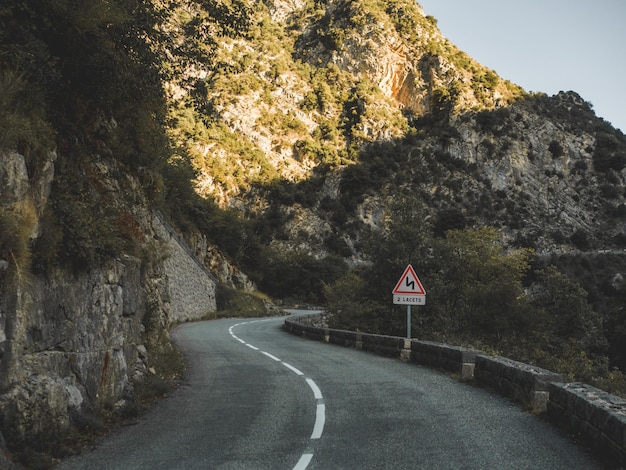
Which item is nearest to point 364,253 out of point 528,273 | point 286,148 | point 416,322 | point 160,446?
point 416,322

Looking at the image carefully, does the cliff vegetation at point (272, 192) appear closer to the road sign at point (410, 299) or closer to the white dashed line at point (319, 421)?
the white dashed line at point (319, 421)

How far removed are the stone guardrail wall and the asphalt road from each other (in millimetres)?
258

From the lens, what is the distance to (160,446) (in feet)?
19.5

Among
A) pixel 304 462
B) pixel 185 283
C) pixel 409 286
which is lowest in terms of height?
pixel 304 462

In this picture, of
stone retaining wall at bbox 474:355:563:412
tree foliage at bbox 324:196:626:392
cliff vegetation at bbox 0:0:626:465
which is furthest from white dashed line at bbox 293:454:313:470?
tree foliage at bbox 324:196:626:392

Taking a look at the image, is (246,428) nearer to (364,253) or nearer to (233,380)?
(233,380)

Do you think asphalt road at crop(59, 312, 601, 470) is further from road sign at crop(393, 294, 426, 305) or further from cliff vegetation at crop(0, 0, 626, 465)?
road sign at crop(393, 294, 426, 305)

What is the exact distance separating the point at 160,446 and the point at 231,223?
54.9 m

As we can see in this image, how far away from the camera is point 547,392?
7.85 meters

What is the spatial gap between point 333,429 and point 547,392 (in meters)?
3.67

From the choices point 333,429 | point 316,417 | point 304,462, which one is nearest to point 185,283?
point 316,417

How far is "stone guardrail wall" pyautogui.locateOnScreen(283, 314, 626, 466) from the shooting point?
5363mm

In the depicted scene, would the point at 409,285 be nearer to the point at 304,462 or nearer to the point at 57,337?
the point at 304,462

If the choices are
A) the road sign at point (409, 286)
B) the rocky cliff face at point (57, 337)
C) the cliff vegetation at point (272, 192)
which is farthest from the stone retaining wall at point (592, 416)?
the road sign at point (409, 286)
